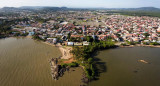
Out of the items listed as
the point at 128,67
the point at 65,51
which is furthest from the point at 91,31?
A: the point at 128,67

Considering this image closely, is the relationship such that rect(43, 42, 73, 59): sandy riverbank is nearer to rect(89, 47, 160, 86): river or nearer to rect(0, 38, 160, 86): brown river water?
rect(0, 38, 160, 86): brown river water

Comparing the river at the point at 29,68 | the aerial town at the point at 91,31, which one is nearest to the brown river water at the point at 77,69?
the river at the point at 29,68

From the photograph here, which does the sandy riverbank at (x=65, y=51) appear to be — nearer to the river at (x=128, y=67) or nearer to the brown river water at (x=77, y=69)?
the brown river water at (x=77, y=69)

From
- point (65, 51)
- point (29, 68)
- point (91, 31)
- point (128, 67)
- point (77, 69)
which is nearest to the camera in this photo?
point (77, 69)

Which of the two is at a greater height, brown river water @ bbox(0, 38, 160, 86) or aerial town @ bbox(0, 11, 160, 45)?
aerial town @ bbox(0, 11, 160, 45)

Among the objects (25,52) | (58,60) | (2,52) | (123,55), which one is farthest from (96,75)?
(2,52)

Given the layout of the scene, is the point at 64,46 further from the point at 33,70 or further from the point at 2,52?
the point at 2,52

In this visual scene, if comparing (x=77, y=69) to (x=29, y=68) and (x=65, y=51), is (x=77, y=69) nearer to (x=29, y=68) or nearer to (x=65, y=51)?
(x=65, y=51)

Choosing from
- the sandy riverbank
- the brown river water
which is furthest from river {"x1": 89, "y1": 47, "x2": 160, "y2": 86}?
the sandy riverbank
